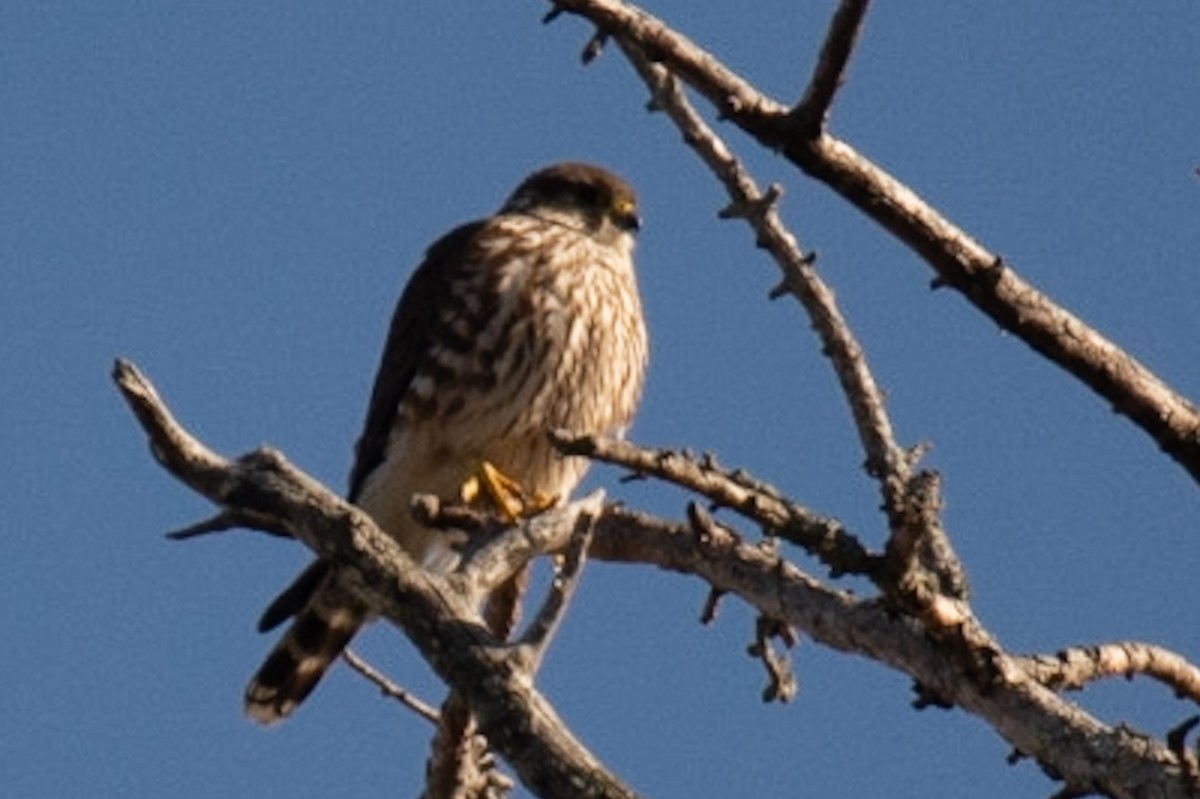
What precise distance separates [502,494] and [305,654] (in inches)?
22.0

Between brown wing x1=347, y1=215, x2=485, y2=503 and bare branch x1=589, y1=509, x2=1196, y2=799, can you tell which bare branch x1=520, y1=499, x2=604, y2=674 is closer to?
bare branch x1=589, y1=509, x2=1196, y2=799

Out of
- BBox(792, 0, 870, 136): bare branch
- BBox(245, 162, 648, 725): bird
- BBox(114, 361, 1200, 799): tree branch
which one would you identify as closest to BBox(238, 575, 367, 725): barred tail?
BBox(245, 162, 648, 725): bird

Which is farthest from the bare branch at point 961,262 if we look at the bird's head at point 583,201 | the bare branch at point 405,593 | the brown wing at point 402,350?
the bird's head at point 583,201

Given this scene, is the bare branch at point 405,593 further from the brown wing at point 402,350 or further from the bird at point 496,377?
the brown wing at point 402,350

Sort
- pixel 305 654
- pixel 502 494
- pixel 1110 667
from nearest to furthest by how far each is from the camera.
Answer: pixel 1110 667, pixel 305 654, pixel 502 494

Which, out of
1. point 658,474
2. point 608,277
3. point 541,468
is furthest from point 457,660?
point 608,277

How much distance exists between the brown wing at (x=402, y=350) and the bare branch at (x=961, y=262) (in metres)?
2.98

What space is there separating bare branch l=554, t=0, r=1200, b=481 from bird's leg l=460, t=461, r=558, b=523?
2322 millimetres

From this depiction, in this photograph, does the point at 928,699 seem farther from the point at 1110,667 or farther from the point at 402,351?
the point at 402,351

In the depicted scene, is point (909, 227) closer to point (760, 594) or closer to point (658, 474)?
point (658, 474)

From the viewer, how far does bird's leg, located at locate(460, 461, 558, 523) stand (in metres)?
5.62

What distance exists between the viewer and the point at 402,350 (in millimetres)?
6320

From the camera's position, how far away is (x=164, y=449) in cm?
355

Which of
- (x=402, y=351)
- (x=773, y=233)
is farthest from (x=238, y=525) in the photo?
(x=402, y=351)
